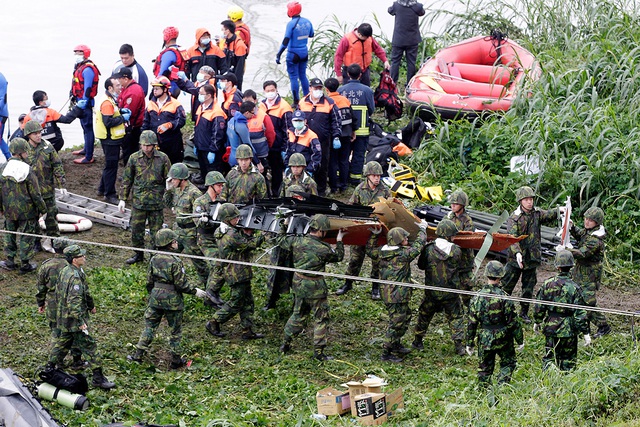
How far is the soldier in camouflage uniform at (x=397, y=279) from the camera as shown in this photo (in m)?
11.0

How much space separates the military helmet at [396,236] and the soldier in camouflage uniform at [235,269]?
4.77 ft

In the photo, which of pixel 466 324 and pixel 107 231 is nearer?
pixel 466 324

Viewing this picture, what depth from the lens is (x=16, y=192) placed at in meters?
12.5

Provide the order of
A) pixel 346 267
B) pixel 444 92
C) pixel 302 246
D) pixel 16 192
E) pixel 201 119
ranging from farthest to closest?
1. pixel 444 92
2. pixel 201 119
3. pixel 346 267
4. pixel 16 192
5. pixel 302 246

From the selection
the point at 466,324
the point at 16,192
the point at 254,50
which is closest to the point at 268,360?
the point at 466,324

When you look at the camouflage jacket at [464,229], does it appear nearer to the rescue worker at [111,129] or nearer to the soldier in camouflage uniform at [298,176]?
the soldier in camouflage uniform at [298,176]

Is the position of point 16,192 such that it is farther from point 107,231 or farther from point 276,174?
point 276,174

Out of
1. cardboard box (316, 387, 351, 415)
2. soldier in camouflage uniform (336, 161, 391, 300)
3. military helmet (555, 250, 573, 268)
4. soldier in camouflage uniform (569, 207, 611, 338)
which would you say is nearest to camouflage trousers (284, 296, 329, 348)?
cardboard box (316, 387, 351, 415)

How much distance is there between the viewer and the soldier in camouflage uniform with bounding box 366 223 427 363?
1096cm

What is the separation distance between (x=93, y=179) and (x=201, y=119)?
2.28 meters

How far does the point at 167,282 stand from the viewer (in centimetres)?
1067

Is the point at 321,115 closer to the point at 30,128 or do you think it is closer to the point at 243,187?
the point at 243,187

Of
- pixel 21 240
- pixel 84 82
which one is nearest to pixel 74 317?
pixel 21 240

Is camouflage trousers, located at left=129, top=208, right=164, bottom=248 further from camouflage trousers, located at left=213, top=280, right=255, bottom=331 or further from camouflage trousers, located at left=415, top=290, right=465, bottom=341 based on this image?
camouflage trousers, located at left=415, top=290, right=465, bottom=341
